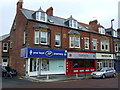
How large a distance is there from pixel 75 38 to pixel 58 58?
16.7 ft

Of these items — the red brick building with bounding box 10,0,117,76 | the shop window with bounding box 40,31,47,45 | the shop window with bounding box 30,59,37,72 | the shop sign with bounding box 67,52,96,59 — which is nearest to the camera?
the shop window with bounding box 30,59,37,72

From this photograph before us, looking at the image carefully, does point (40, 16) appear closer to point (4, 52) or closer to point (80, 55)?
point (80, 55)

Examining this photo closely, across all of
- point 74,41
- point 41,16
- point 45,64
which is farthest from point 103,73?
point 41,16

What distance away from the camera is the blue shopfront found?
20.6 meters

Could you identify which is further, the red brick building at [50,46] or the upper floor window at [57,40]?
the upper floor window at [57,40]

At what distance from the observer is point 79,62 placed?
1037 inches

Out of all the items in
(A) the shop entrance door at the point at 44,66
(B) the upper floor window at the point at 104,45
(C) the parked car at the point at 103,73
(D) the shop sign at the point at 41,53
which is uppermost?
(B) the upper floor window at the point at 104,45

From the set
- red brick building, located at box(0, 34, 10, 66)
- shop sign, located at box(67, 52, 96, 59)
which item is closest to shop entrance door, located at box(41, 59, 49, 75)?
shop sign, located at box(67, 52, 96, 59)

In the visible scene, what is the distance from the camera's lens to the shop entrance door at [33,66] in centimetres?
2084

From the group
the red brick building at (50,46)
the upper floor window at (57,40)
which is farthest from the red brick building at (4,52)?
the upper floor window at (57,40)

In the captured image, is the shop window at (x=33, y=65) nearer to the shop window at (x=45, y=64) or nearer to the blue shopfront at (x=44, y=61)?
the blue shopfront at (x=44, y=61)

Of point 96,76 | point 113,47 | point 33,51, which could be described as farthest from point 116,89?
point 113,47

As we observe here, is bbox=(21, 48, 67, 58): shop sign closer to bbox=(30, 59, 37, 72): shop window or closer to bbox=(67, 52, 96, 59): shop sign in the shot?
bbox=(30, 59, 37, 72): shop window

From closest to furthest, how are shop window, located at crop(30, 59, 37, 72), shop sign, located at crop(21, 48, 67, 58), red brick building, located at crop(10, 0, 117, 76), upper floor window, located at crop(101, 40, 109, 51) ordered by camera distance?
1. shop sign, located at crop(21, 48, 67, 58)
2. shop window, located at crop(30, 59, 37, 72)
3. red brick building, located at crop(10, 0, 117, 76)
4. upper floor window, located at crop(101, 40, 109, 51)
